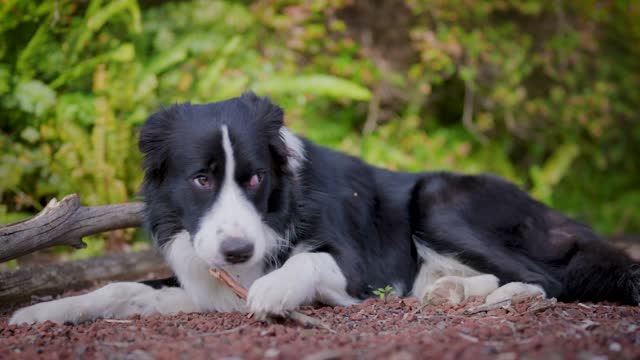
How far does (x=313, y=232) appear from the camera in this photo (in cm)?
420

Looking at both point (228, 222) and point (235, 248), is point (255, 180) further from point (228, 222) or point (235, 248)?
point (235, 248)

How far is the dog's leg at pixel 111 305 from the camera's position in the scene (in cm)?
379

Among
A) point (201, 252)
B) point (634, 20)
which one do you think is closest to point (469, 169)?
point (634, 20)

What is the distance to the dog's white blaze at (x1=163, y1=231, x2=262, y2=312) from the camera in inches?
163

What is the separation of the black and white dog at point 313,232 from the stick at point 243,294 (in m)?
0.07

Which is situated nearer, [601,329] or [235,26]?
[601,329]

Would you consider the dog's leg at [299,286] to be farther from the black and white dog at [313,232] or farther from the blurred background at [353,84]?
the blurred background at [353,84]

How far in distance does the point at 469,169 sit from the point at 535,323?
5.98 metres

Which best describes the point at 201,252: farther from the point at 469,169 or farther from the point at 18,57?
the point at 469,169

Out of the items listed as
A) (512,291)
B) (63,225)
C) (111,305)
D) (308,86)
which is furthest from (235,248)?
(308,86)

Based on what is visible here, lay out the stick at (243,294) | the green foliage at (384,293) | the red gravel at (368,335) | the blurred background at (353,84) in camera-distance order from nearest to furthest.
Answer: the red gravel at (368,335)
the stick at (243,294)
the green foliage at (384,293)
the blurred background at (353,84)

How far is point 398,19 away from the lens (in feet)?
30.6

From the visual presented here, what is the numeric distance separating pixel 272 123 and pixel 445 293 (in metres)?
1.39

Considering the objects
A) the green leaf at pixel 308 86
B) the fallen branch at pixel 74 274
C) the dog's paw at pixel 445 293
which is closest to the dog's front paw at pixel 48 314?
the fallen branch at pixel 74 274
